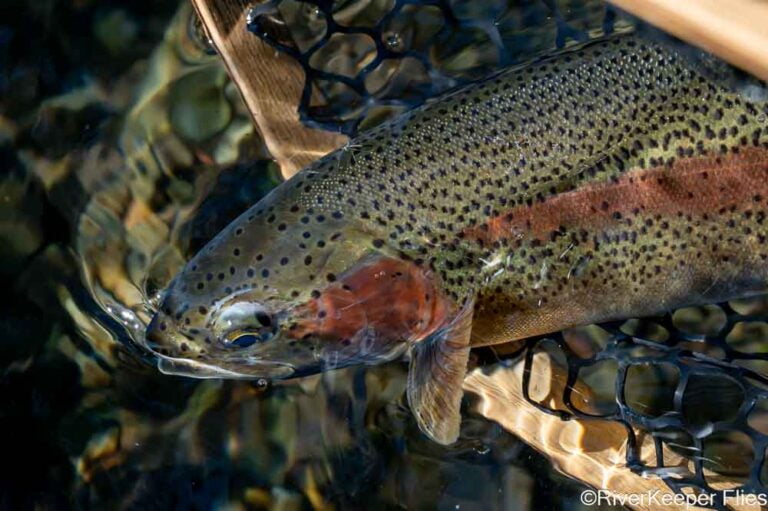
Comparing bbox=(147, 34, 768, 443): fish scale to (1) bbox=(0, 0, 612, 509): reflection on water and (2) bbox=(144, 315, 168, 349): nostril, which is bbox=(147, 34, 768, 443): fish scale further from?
(1) bbox=(0, 0, 612, 509): reflection on water

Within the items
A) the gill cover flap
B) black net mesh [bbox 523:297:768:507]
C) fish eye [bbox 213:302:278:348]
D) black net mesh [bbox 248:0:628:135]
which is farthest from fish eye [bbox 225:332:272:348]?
A: black net mesh [bbox 248:0:628:135]

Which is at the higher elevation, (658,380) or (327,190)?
(327,190)

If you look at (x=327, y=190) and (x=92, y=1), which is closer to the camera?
(x=327, y=190)

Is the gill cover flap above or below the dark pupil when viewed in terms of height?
below

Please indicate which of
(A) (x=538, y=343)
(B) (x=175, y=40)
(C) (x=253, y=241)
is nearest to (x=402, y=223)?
(C) (x=253, y=241)

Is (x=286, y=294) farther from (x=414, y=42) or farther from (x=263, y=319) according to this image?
(x=414, y=42)

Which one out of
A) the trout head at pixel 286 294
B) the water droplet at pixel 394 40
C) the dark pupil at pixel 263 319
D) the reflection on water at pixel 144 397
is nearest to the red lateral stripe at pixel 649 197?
the trout head at pixel 286 294

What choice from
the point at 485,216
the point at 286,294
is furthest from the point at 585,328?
the point at 286,294

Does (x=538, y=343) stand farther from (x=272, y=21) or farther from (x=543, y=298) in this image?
(x=272, y=21)
